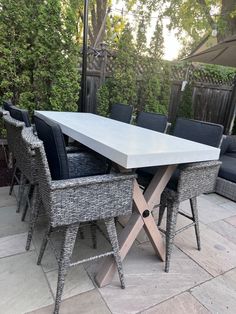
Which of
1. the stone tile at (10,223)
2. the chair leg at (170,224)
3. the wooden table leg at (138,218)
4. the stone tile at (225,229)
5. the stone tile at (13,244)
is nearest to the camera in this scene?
the wooden table leg at (138,218)

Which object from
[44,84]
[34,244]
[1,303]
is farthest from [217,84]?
[1,303]

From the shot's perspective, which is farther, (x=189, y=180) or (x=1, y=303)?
(x=189, y=180)

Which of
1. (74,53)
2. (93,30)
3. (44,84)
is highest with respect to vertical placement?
(93,30)

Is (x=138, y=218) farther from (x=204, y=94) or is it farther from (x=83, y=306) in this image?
(x=204, y=94)

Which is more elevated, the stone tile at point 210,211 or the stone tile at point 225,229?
the stone tile at point 225,229

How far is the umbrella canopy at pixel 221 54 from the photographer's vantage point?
13.1ft

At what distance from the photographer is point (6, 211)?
2408 mm

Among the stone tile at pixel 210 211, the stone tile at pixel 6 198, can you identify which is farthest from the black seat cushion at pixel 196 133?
the stone tile at pixel 6 198

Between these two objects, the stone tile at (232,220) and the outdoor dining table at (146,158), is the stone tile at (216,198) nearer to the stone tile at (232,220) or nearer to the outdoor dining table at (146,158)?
the stone tile at (232,220)

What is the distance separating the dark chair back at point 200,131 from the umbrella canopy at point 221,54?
248 centimetres

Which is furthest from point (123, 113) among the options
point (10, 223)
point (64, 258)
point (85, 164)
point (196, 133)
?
point (64, 258)

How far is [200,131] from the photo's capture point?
2.15 metres

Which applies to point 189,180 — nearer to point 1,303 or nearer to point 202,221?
point 202,221

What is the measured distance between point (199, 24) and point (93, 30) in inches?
138
